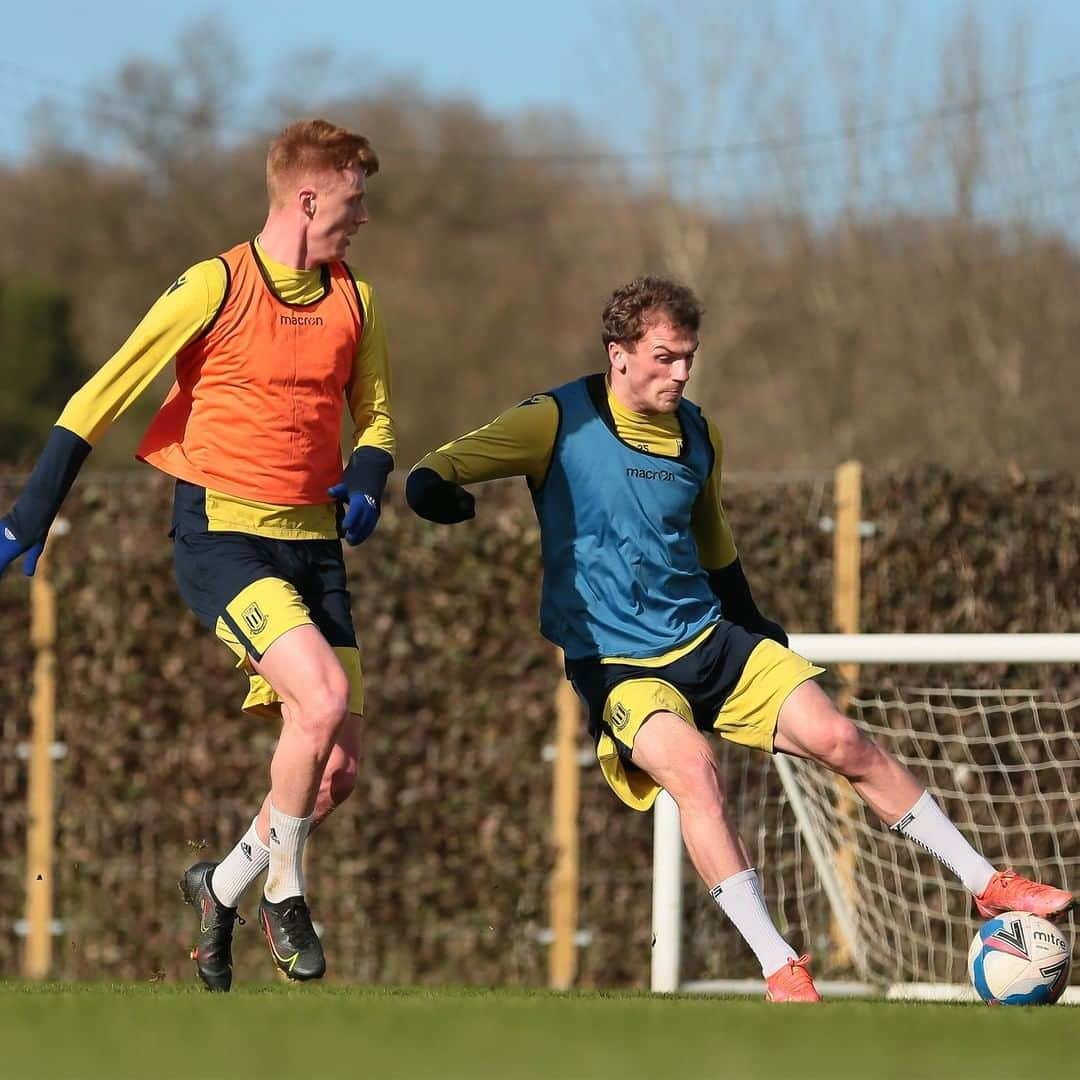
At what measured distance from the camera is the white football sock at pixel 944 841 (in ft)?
18.2

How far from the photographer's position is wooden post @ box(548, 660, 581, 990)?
882 centimetres

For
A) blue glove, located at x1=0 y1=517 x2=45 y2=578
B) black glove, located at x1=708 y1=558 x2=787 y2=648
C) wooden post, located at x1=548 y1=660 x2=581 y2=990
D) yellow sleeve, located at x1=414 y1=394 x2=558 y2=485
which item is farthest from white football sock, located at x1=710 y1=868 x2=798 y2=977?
wooden post, located at x1=548 y1=660 x2=581 y2=990

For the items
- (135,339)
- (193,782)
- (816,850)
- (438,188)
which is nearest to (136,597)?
(193,782)

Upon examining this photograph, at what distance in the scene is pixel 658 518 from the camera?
5.67 metres

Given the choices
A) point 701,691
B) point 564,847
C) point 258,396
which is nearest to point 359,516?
point 258,396

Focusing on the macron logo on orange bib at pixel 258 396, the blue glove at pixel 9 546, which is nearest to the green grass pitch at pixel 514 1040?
the blue glove at pixel 9 546

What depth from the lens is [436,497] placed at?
5.41 m

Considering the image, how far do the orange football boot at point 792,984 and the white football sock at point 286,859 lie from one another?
1292 millimetres

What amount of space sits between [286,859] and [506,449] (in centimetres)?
128

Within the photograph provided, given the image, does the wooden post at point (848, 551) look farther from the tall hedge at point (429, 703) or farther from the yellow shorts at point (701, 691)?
the yellow shorts at point (701, 691)

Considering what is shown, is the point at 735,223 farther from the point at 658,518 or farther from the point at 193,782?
the point at 658,518

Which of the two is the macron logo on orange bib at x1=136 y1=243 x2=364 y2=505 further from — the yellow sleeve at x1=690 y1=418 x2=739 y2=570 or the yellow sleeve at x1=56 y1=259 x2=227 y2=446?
the yellow sleeve at x1=690 y1=418 x2=739 y2=570

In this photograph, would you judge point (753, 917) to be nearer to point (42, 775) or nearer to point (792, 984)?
point (792, 984)

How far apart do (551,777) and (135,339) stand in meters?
4.08
